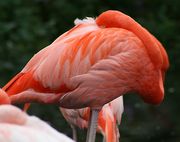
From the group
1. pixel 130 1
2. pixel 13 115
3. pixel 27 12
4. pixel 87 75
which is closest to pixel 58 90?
pixel 87 75

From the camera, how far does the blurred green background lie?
6875 millimetres

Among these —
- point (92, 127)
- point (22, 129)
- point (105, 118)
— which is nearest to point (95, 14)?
point (105, 118)

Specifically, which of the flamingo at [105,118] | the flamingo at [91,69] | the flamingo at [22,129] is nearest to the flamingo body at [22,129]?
the flamingo at [22,129]

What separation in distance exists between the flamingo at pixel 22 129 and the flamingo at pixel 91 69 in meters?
1.51

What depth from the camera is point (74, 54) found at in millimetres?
4793

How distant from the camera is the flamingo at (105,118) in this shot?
17.3 ft

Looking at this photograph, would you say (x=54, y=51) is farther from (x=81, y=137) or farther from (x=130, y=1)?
(x=130, y=1)

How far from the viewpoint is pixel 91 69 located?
4766 mm

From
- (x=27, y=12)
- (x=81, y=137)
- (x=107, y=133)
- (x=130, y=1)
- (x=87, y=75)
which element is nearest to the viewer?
(x=87, y=75)

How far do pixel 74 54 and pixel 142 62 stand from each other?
1.25ft

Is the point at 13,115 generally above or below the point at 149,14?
above

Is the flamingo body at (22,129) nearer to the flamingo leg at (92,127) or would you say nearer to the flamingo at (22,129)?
the flamingo at (22,129)

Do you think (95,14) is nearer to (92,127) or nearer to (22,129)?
(92,127)

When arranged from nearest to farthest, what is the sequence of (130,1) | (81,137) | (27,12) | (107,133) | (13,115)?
(13,115), (107,133), (81,137), (27,12), (130,1)
